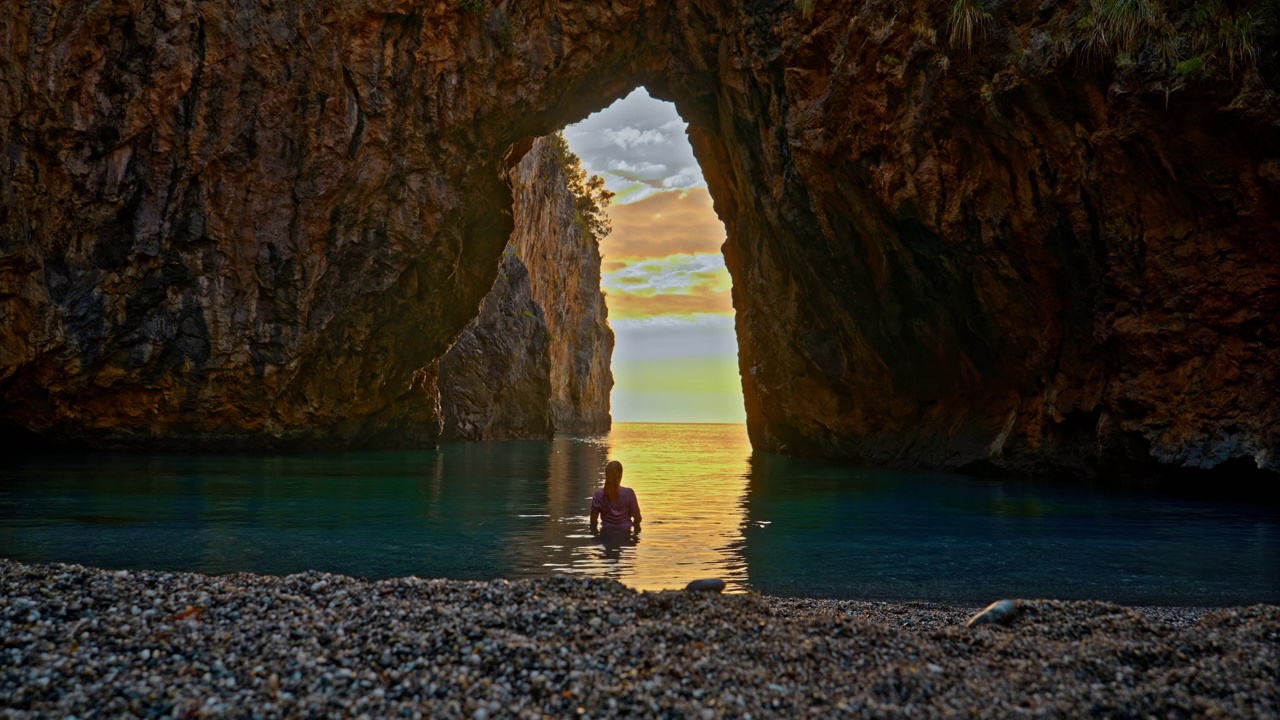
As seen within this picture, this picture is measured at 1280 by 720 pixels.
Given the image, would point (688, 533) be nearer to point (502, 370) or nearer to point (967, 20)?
point (967, 20)

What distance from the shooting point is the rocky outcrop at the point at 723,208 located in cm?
1689

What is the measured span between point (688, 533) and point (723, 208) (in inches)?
867

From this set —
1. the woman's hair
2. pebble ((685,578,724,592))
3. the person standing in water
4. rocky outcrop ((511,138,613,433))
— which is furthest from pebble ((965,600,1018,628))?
rocky outcrop ((511,138,613,433))

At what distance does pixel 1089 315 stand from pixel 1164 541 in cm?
919

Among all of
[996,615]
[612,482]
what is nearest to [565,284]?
[612,482]

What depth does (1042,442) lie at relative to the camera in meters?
21.4

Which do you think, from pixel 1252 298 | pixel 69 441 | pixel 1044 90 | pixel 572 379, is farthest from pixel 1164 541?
pixel 572 379

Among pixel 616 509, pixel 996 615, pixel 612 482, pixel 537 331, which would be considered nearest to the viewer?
pixel 996 615

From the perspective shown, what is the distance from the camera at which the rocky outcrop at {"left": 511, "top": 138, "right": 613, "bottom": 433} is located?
2288 inches

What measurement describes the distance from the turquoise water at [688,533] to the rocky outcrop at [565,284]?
37.7 meters

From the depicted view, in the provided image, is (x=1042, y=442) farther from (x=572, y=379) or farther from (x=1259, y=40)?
(x=572, y=379)

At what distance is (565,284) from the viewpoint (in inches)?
2911

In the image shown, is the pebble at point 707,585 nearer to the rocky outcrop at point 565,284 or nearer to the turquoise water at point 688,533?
the turquoise water at point 688,533

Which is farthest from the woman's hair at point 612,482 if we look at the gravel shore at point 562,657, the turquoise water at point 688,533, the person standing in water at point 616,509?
the gravel shore at point 562,657
